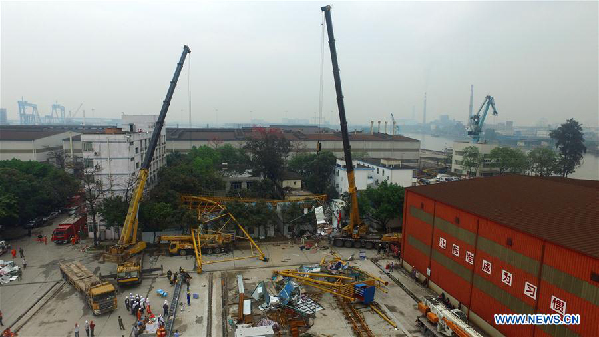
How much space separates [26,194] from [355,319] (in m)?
30.3

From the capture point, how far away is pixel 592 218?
15852 millimetres

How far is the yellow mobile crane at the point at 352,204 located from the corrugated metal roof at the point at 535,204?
5.93m

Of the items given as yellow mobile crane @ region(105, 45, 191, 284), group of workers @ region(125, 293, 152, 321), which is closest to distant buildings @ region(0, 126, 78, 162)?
yellow mobile crane @ region(105, 45, 191, 284)

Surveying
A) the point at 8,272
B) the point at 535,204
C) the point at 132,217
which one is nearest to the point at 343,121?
the point at 535,204

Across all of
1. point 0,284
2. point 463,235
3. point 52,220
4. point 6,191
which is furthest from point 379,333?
point 52,220

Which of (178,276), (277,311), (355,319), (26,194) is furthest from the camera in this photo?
(26,194)

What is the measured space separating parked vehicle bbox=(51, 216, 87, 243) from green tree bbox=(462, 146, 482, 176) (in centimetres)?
5666

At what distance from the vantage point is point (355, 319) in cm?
1894

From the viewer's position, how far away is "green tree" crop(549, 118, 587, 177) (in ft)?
199

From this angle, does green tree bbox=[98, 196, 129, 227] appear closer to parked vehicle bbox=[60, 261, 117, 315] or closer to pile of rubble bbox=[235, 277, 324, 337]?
parked vehicle bbox=[60, 261, 117, 315]

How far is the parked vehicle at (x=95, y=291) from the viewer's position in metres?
19.0

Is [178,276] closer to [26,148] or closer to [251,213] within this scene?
[251,213]

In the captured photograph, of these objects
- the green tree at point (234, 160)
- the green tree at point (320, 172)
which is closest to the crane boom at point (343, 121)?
the green tree at point (320, 172)

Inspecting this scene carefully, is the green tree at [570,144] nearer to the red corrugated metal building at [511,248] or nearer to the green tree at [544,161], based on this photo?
the green tree at [544,161]
